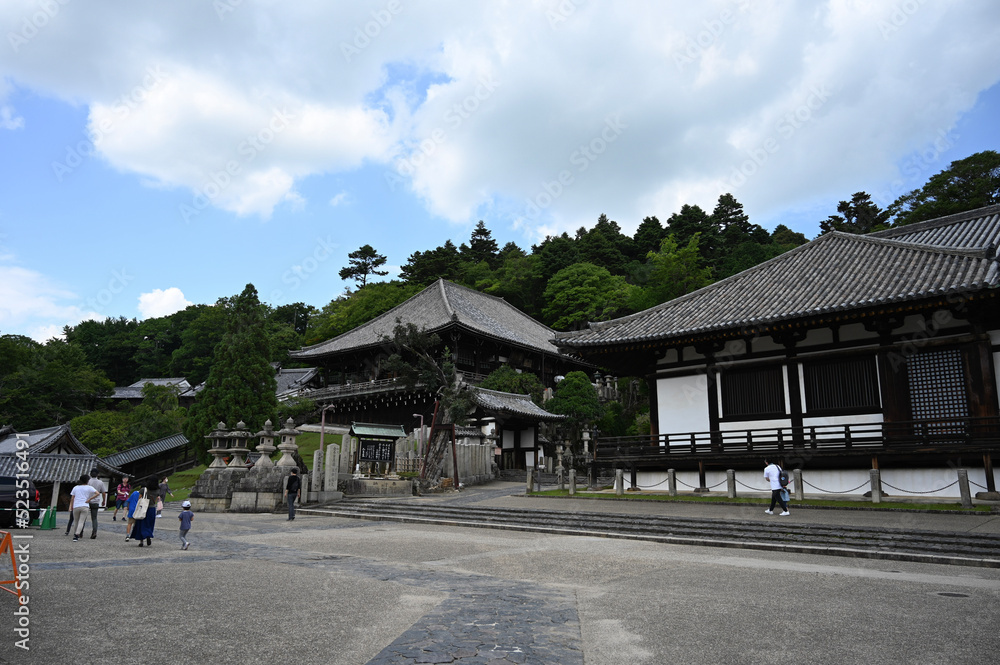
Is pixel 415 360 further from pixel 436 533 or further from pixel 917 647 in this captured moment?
pixel 917 647

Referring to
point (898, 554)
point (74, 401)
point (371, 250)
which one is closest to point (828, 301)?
point (898, 554)

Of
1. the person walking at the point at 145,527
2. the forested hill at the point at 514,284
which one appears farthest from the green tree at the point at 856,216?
the person walking at the point at 145,527

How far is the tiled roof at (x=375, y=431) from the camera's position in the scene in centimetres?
2327

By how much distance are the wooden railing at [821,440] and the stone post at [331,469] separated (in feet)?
28.6

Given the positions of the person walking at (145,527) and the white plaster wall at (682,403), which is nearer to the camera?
the person walking at (145,527)

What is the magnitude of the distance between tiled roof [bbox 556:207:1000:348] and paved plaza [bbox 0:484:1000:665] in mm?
6534

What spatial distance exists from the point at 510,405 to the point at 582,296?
22514mm

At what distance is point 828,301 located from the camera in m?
16.2

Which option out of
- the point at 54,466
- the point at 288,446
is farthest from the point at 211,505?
the point at 54,466

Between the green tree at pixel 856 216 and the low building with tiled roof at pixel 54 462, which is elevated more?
the green tree at pixel 856 216

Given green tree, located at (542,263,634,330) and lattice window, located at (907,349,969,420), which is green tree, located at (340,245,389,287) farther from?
lattice window, located at (907,349,969,420)

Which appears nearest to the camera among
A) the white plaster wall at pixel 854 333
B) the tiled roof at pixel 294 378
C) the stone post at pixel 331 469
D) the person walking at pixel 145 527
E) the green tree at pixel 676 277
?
the person walking at pixel 145 527

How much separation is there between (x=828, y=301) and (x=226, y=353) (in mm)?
27749

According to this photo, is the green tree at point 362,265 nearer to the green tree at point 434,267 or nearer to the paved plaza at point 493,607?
the green tree at point 434,267
